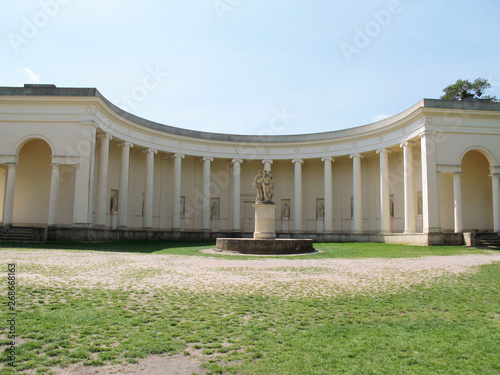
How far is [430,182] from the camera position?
32.7 meters

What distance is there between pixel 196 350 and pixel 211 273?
7795mm

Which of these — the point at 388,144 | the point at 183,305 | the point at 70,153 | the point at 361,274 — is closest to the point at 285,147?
the point at 388,144

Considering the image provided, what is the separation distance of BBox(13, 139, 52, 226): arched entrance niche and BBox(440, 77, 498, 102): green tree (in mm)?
51426

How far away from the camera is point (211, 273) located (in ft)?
45.5

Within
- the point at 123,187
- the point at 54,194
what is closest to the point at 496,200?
the point at 123,187

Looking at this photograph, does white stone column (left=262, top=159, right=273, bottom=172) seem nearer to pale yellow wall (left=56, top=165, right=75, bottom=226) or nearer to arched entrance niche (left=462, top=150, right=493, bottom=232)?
arched entrance niche (left=462, top=150, right=493, bottom=232)

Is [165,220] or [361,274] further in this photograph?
[165,220]

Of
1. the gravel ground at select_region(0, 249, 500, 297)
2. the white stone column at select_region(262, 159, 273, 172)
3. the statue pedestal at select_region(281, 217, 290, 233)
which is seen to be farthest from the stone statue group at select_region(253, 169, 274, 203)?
the statue pedestal at select_region(281, 217, 290, 233)

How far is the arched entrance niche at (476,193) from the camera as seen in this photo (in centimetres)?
3566

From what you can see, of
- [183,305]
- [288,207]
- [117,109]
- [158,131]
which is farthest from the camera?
[288,207]

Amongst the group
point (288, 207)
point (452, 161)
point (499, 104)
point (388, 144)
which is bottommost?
point (288, 207)

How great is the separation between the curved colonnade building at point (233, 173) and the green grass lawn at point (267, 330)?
76.5 feet

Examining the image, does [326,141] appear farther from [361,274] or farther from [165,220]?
[361,274]

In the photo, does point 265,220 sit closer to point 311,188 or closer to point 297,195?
point 297,195
